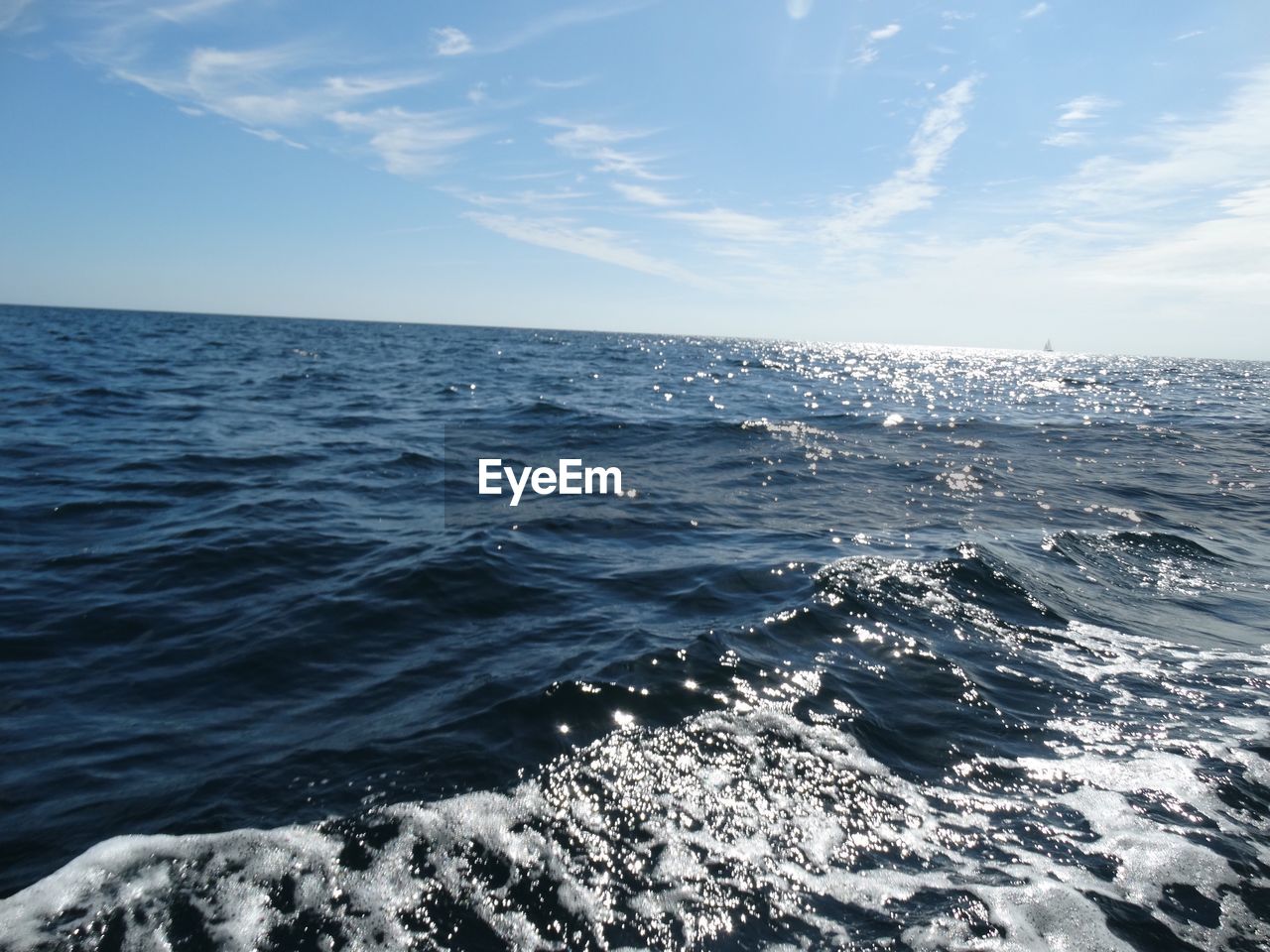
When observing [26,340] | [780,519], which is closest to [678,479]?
[780,519]

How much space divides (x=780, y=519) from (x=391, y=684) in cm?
660

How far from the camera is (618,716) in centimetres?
474

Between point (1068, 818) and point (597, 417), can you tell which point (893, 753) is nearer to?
point (1068, 818)
